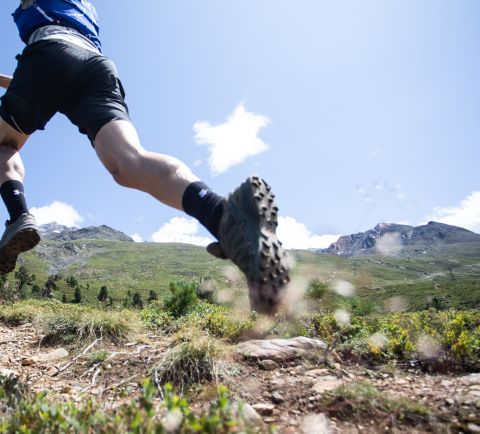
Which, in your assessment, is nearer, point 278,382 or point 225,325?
point 278,382

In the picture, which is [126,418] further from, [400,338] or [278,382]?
[400,338]

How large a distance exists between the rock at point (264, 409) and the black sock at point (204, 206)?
116 centimetres

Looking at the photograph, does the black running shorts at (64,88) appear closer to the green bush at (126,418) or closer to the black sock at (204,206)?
the black sock at (204,206)

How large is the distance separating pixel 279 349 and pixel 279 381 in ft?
1.99

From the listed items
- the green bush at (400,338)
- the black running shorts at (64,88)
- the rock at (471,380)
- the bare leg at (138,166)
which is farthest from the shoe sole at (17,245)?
the rock at (471,380)

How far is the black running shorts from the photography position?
294cm

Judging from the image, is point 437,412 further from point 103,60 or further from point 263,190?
point 103,60

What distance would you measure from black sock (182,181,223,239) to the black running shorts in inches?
39.2

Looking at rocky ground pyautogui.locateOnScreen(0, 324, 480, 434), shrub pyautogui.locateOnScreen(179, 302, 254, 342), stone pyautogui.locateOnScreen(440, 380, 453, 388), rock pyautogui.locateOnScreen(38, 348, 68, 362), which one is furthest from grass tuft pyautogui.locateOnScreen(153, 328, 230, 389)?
stone pyautogui.locateOnScreen(440, 380, 453, 388)

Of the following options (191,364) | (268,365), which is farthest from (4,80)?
(268,365)

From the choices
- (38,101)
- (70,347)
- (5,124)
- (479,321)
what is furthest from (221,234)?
(479,321)

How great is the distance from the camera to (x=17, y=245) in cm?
324

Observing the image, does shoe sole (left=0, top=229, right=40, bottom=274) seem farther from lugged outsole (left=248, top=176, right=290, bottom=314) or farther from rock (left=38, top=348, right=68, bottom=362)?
lugged outsole (left=248, top=176, right=290, bottom=314)

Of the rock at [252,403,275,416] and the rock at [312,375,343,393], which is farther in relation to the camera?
the rock at [312,375,343,393]
